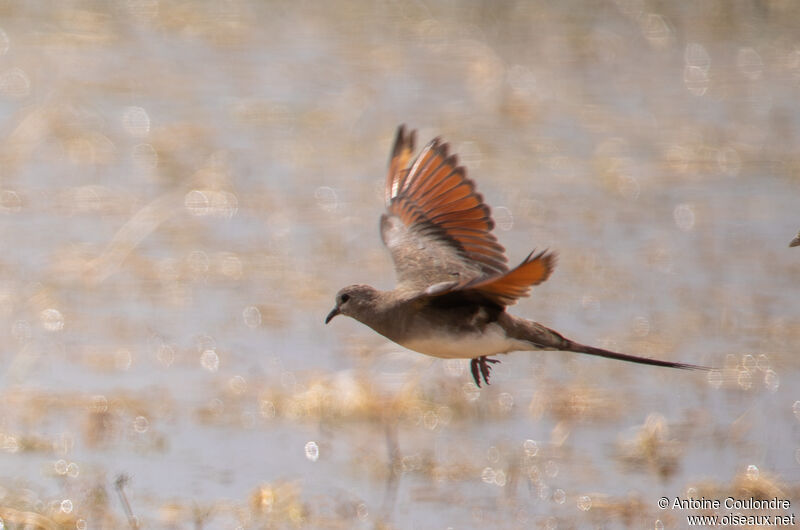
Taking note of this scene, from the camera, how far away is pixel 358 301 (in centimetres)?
604

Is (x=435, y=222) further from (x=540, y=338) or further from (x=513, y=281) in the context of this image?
(x=513, y=281)

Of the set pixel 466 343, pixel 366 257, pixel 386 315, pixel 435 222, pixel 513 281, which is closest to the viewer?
pixel 513 281

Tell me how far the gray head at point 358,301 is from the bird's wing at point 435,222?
0.17 metres

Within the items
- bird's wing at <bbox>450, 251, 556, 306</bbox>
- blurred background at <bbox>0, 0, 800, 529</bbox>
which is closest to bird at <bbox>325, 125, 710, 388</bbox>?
bird's wing at <bbox>450, 251, 556, 306</bbox>

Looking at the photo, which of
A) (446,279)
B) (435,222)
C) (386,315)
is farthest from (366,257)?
(386,315)

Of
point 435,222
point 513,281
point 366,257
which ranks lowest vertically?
point 366,257

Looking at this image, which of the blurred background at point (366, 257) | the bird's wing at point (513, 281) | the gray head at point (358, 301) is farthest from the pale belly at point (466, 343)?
the blurred background at point (366, 257)

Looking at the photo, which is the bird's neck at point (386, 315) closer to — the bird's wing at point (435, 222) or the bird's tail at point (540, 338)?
the bird's wing at point (435, 222)

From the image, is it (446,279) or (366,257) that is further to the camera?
(366,257)

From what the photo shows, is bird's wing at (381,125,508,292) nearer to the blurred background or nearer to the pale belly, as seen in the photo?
the pale belly

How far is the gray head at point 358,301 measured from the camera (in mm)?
6000

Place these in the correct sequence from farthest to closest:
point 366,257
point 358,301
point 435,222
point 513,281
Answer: point 366,257 → point 435,222 → point 358,301 → point 513,281

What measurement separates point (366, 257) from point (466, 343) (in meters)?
4.61

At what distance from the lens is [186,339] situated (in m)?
9.21
